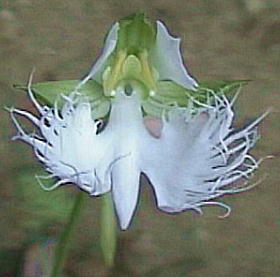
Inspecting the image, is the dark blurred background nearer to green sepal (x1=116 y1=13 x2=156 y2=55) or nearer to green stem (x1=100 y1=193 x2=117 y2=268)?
green stem (x1=100 y1=193 x2=117 y2=268)

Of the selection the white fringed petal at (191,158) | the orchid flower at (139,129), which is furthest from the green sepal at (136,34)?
the white fringed petal at (191,158)

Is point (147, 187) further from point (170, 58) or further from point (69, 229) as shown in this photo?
point (170, 58)

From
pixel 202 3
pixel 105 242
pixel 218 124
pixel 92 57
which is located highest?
pixel 202 3

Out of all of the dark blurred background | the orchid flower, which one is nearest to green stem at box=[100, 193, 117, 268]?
the orchid flower

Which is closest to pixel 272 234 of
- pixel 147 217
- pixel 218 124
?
pixel 147 217

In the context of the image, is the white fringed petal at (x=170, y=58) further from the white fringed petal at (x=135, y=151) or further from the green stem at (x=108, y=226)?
the green stem at (x=108, y=226)

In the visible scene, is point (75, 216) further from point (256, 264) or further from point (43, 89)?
point (256, 264)

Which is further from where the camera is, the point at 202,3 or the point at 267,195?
the point at 202,3
